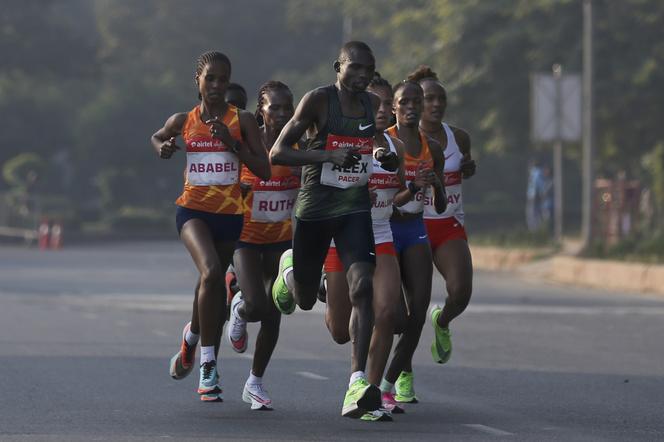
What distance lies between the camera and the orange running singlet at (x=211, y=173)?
31.0 feet

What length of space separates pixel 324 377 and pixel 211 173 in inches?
92.4

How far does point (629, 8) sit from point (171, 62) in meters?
46.9

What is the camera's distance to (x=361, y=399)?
835 cm

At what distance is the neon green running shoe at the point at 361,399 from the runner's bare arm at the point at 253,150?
4.75ft

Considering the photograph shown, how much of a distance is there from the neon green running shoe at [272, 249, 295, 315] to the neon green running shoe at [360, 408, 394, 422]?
822 millimetres

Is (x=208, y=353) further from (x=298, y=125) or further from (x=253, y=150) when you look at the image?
(x=298, y=125)

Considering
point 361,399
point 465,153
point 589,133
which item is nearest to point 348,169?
point 361,399

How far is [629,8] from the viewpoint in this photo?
118ft

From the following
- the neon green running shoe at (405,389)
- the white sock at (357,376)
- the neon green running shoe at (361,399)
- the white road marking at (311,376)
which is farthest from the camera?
the white road marking at (311,376)

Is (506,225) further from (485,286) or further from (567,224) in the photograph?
(485,286)

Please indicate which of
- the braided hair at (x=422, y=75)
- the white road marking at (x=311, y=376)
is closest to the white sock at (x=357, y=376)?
the braided hair at (x=422, y=75)

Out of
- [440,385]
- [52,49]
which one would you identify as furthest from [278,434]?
[52,49]

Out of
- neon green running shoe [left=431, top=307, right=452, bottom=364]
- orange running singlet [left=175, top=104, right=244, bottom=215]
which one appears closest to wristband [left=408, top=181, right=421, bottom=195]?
orange running singlet [left=175, top=104, right=244, bottom=215]

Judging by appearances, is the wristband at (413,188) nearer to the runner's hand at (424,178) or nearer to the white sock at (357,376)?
the runner's hand at (424,178)
